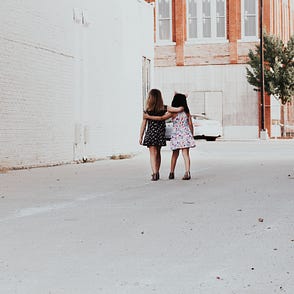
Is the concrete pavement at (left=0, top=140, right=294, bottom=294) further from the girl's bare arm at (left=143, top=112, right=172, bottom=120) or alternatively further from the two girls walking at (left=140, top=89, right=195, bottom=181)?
the girl's bare arm at (left=143, top=112, right=172, bottom=120)

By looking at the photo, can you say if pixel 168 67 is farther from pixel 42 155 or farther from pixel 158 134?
pixel 158 134

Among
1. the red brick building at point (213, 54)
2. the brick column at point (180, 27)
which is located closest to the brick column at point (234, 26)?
the red brick building at point (213, 54)

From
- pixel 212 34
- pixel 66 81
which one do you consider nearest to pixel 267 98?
pixel 212 34

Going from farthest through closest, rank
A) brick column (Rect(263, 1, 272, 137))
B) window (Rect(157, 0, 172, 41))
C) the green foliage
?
1. window (Rect(157, 0, 172, 41))
2. brick column (Rect(263, 1, 272, 137))
3. the green foliage

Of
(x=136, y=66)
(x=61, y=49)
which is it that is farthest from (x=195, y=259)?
(x=136, y=66)

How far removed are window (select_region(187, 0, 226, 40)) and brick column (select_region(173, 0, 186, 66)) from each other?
358mm

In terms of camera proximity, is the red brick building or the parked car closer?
the parked car

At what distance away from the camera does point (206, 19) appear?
5469cm

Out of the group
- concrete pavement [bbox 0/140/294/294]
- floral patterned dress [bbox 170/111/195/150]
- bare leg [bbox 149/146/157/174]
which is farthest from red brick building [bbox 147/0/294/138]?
concrete pavement [bbox 0/140/294/294]

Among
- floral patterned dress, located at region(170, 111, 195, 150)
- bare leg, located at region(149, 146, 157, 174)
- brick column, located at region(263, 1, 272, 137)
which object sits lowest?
bare leg, located at region(149, 146, 157, 174)

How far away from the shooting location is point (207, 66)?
178 ft

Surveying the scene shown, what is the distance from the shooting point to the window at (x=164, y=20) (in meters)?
55.9

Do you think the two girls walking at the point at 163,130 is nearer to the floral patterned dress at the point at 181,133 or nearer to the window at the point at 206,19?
the floral patterned dress at the point at 181,133

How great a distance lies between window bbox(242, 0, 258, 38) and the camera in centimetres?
5378
